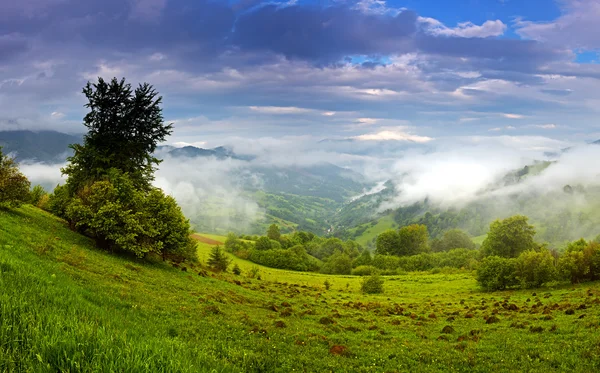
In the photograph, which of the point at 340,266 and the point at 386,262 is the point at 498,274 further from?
the point at 340,266

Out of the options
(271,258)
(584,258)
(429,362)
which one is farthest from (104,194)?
(271,258)

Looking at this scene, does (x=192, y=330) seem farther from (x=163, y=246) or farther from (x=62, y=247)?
(x=163, y=246)

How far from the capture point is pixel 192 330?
18281mm

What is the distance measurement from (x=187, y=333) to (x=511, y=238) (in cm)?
12804

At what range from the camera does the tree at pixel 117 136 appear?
158 ft

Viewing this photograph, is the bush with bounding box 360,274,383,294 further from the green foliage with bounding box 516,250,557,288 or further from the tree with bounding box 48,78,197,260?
the tree with bounding box 48,78,197,260

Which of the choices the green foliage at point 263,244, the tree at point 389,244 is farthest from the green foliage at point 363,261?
the green foliage at point 263,244

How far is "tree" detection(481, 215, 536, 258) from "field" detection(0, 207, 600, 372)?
87.6m

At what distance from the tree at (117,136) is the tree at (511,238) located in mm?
117863

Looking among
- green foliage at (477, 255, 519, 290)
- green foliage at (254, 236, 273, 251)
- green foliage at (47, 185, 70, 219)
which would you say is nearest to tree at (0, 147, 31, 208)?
green foliage at (47, 185, 70, 219)

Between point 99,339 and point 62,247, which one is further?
point 62,247

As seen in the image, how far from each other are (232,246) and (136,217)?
138741 mm

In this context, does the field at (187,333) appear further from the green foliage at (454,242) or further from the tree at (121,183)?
the green foliage at (454,242)

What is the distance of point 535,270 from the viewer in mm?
71875
